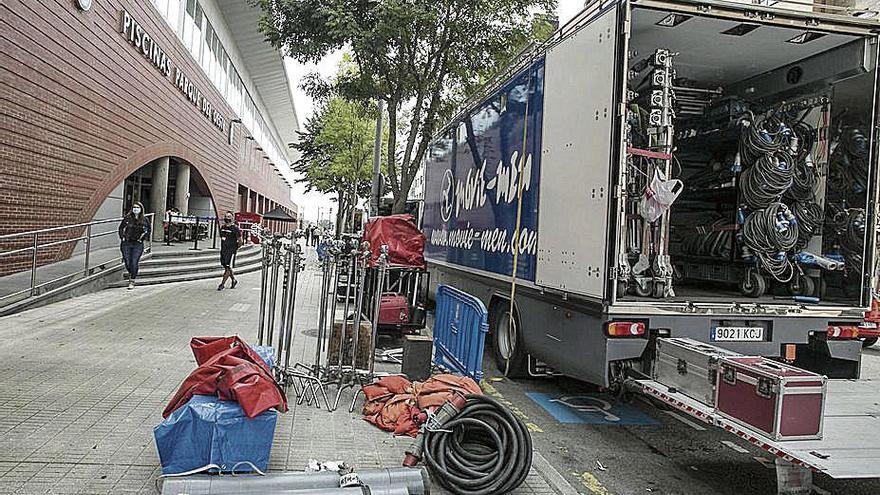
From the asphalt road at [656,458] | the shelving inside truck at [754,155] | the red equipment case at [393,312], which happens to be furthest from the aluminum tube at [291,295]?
the red equipment case at [393,312]

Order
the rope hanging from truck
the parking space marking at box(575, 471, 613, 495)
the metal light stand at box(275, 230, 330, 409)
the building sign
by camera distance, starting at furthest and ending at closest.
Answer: the building sign < the rope hanging from truck < the metal light stand at box(275, 230, 330, 409) < the parking space marking at box(575, 471, 613, 495)

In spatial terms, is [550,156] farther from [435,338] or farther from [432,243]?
[432,243]

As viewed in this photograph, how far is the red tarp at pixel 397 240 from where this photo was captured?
34.5 ft

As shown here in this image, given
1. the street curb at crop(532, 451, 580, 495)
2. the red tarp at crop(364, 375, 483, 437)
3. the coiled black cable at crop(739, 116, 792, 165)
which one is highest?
the coiled black cable at crop(739, 116, 792, 165)

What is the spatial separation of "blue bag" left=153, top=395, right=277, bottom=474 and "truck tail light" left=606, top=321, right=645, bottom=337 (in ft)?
9.56

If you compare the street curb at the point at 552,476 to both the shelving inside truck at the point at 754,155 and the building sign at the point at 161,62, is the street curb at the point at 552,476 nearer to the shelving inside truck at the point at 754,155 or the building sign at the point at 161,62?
the shelving inside truck at the point at 754,155

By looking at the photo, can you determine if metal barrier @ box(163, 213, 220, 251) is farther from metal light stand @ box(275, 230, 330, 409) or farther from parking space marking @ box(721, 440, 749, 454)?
parking space marking @ box(721, 440, 749, 454)

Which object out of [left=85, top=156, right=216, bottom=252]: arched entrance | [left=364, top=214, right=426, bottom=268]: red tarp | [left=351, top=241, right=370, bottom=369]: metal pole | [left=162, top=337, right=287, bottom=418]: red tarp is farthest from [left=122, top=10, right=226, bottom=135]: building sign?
[left=162, top=337, right=287, bottom=418]: red tarp

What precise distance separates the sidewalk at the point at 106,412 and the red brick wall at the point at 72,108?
3841mm

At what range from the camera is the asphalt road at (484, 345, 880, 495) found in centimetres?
505

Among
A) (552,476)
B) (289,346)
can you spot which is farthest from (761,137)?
(289,346)

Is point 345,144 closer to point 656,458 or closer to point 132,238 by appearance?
point 132,238

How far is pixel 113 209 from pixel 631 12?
16.9 meters

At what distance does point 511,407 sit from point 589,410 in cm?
84
